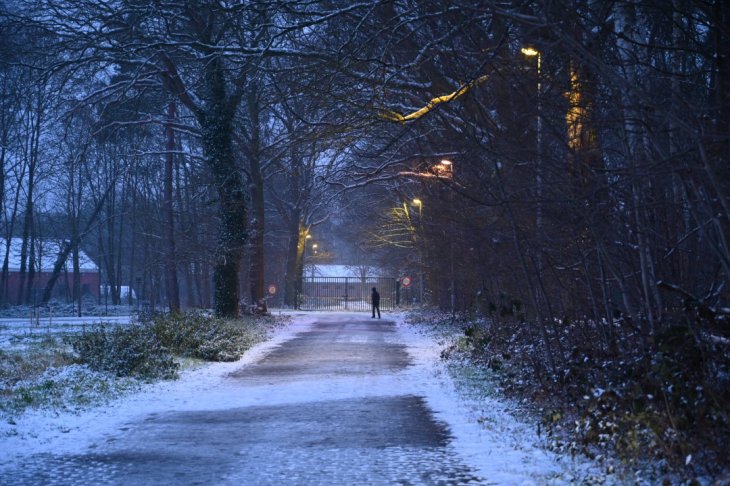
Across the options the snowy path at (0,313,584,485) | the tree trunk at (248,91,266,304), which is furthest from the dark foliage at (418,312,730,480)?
the tree trunk at (248,91,266,304)

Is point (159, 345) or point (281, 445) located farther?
point (159, 345)

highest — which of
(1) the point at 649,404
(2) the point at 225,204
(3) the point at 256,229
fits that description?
(2) the point at 225,204

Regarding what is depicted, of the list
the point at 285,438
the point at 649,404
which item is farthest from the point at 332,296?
the point at 649,404

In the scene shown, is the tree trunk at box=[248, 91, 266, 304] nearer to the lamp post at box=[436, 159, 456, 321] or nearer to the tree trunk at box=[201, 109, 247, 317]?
the tree trunk at box=[201, 109, 247, 317]

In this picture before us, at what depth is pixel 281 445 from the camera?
8836mm

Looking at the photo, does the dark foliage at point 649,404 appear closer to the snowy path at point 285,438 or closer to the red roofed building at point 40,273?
the snowy path at point 285,438

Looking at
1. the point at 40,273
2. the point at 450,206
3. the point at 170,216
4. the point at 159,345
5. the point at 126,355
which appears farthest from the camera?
the point at 40,273

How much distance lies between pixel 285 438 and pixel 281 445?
399 millimetres

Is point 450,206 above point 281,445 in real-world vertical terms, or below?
above

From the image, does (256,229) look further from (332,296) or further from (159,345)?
(332,296)

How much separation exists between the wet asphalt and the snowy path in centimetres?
2

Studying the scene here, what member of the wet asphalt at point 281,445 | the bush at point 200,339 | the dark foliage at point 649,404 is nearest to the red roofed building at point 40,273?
the bush at point 200,339

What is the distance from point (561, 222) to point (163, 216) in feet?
118

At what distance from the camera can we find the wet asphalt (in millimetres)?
7398
